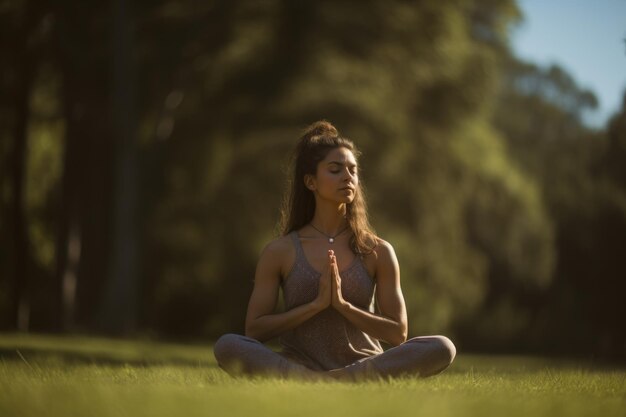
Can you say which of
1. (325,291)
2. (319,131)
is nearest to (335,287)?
(325,291)

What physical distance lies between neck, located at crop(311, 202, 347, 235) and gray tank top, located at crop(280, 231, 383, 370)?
31 centimetres

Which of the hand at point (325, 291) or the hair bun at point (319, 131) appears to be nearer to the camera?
the hand at point (325, 291)

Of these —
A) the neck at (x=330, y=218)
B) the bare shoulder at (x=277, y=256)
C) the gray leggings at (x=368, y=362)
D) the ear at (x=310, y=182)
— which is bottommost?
the gray leggings at (x=368, y=362)

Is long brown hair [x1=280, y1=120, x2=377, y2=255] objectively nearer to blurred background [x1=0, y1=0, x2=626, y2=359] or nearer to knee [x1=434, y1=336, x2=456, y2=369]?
knee [x1=434, y1=336, x2=456, y2=369]

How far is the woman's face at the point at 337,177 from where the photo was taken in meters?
7.11

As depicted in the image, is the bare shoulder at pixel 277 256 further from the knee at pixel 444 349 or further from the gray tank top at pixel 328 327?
the knee at pixel 444 349

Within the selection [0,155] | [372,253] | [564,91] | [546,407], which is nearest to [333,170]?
[372,253]

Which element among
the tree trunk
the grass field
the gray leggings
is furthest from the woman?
the tree trunk

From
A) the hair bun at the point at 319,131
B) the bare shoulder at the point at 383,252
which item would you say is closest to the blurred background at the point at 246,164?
the hair bun at the point at 319,131

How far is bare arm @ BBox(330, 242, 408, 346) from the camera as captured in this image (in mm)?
6630

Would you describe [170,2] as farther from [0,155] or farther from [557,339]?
[557,339]

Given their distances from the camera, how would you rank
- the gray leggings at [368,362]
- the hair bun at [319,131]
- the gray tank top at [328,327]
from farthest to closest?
the hair bun at [319,131] < the gray tank top at [328,327] < the gray leggings at [368,362]

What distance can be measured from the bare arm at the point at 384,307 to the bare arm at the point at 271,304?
0.27 feet

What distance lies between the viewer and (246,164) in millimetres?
24109
